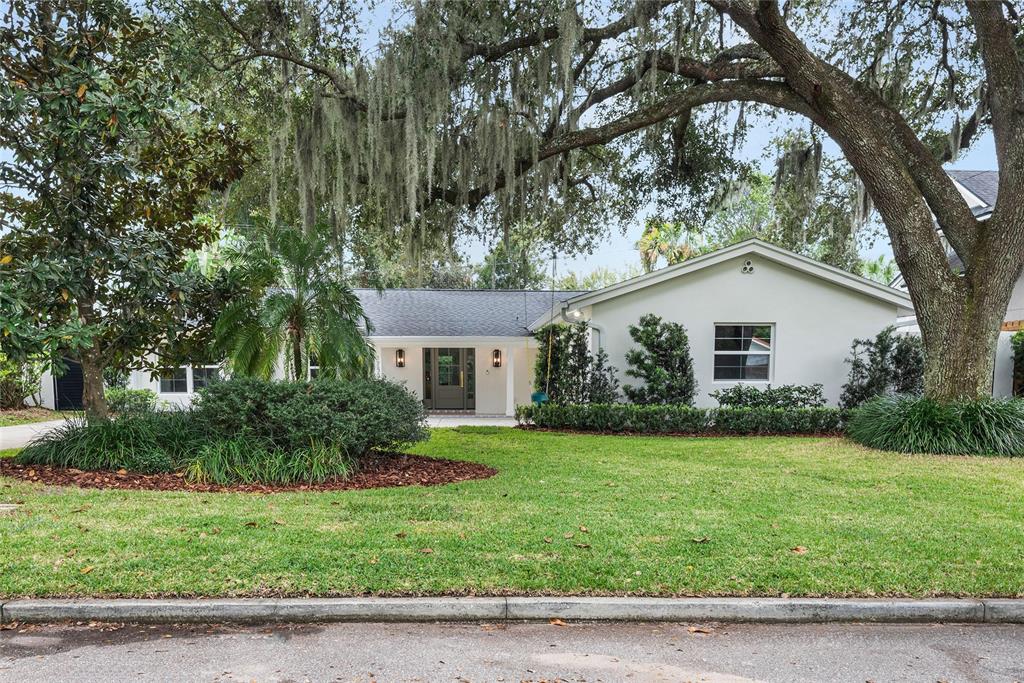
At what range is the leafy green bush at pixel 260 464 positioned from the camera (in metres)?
6.17

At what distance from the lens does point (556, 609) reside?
3262mm

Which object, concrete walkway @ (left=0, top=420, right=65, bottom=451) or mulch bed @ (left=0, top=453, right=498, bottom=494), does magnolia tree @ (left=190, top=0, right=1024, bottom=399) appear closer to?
mulch bed @ (left=0, top=453, right=498, bottom=494)

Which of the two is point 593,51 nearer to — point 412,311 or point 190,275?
point 190,275

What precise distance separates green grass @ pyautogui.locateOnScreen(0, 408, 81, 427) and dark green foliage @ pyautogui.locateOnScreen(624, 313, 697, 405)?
12327 millimetres

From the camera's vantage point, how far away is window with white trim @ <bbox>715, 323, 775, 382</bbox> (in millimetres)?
12430

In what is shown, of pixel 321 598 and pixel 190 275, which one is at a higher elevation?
pixel 190 275

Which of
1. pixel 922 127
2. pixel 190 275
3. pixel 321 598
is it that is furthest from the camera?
pixel 922 127

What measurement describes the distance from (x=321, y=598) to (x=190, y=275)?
552 cm

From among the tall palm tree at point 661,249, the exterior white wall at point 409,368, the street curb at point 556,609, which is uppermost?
the tall palm tree at point 661,249

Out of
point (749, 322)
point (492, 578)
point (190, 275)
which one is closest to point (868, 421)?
point (749, 322)

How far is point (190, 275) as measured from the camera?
7434mm

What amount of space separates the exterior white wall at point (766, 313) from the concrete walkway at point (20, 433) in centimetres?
1028

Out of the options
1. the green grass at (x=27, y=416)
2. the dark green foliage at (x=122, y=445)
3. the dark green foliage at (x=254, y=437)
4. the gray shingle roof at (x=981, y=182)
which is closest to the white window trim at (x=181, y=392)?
the green grass at (x=27, y=416)

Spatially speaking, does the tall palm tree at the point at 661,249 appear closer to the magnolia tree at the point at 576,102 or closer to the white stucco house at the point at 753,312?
the white stucco house at the point at 753,312
